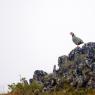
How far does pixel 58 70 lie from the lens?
3203 cm

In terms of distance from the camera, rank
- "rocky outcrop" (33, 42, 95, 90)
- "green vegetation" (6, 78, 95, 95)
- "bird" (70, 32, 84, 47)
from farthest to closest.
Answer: "bird" (70, 32, 84, 47)
"rocky outcrop" (33, 42, 95, 90)
"green vegetation" (6, 78, 95, 95)

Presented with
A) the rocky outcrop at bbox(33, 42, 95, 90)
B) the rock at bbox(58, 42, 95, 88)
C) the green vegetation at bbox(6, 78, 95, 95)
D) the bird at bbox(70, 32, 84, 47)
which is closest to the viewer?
the green vegetation at bbox(6, 78, 95, 95)

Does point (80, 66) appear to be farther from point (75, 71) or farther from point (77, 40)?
point (77, 40)

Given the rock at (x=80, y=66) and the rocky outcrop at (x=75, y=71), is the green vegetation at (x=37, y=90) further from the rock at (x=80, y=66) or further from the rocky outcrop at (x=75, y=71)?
the rock at (x=80, y=66)

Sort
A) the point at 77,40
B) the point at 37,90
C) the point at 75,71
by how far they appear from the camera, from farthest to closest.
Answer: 1. the point at 77,40
2. the point at 75,71
3. the point at 37,90

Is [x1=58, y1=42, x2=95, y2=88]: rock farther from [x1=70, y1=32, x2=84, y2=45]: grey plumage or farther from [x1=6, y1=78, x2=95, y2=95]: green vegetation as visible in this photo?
[x1=6, y1=78, x2=95, y2=95]: green vegetation

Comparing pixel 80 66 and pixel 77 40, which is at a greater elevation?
pixel 77 40

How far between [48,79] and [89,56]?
4.22 meters

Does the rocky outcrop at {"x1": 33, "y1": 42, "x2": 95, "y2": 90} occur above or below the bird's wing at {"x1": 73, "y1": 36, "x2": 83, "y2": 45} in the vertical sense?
below

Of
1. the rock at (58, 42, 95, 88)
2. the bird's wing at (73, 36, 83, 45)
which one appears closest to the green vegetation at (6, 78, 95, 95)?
the rock at (58, 42, 95, 88)

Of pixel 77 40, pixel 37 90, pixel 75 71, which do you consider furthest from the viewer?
pixel 77 40

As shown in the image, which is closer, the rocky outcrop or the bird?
the rocky outcrop

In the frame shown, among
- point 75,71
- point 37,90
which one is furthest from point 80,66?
point 37,90

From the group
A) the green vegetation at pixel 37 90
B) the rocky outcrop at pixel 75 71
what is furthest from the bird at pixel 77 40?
the green vegetation at pixel 37 90
